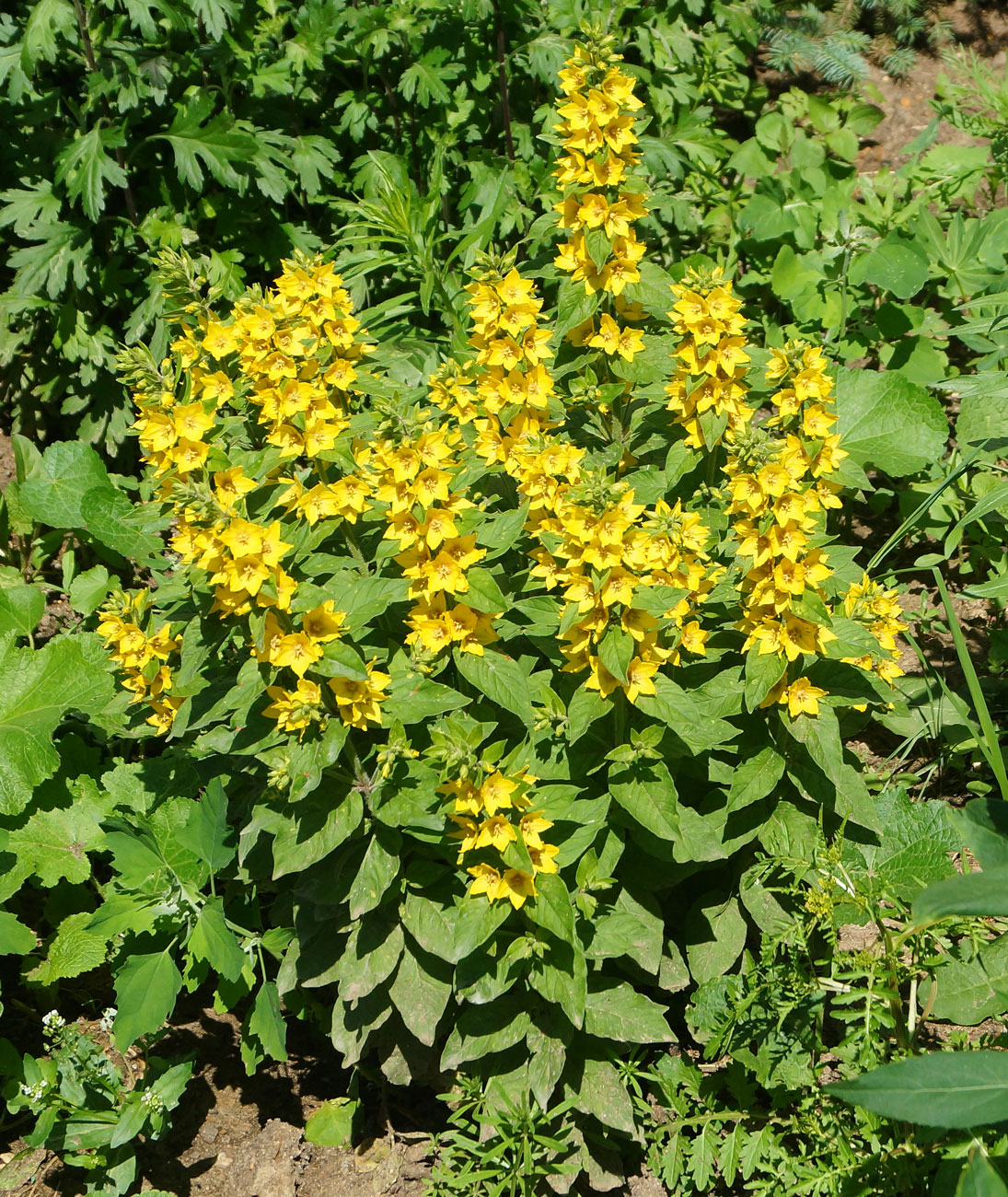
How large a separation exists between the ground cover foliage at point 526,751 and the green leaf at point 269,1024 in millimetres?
13

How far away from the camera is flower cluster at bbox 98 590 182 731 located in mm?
2975

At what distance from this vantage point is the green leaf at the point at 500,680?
2516 millimetres

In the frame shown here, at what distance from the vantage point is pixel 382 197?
172 inches

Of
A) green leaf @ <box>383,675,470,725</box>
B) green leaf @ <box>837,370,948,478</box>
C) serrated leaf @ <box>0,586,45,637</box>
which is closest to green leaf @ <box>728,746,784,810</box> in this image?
green leaf @ <box>383,675,470,725</box>

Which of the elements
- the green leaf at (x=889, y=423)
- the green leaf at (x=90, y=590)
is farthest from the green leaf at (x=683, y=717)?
the green leaf at (x=90, y=590)

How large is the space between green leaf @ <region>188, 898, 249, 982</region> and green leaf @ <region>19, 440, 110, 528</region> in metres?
1.90

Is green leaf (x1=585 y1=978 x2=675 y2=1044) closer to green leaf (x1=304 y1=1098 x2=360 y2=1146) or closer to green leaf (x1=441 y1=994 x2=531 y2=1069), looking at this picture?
green leaf (x1=441 y1=994 x2=531 y2=1069)

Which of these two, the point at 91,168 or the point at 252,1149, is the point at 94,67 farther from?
the point at 252,1149

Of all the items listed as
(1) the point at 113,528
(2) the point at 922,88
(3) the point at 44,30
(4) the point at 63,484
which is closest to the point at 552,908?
(1) the point at 113,528

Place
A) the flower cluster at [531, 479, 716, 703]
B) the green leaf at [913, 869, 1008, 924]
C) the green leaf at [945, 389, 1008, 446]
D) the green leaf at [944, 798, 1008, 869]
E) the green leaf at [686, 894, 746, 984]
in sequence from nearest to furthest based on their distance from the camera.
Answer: the green leaf at [913, 869, 1008, 924], the green leaf at [944, 798, 1008, 869], the flower cluster at [531, 479, 716, 703], the green leaf at [686, 894, 746, 984], the green leaf at [945, 389, 1008, 446]

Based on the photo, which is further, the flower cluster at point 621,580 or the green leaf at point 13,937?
the green leaf at point 13,937

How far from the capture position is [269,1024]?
2785mm

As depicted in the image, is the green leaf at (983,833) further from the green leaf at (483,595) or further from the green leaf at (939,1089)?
the green leaf at (483,595)

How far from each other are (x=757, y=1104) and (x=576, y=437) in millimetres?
1996
